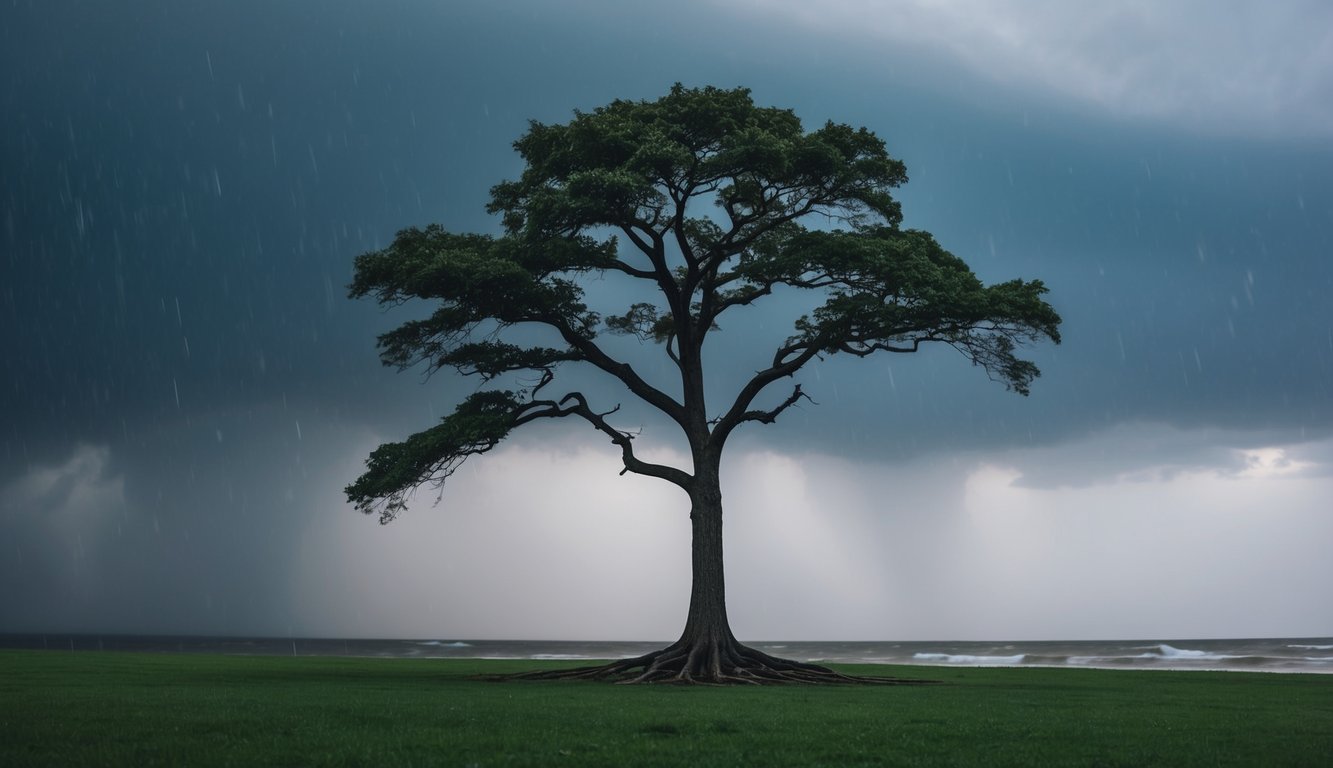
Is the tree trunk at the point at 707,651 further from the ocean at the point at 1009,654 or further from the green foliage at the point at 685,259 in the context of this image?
the ocean at the point at 1009,654

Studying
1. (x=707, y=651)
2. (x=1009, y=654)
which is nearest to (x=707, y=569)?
(x=707, y=651)

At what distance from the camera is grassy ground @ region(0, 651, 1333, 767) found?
962 centimetres

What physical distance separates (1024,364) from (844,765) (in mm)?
21161

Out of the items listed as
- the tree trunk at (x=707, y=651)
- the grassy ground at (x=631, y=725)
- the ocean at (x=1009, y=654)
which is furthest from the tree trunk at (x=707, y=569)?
the ocean at (x=1009, y=654)

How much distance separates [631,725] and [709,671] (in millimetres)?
14017

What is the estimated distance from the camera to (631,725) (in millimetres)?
12609

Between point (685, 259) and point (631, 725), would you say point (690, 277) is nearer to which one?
point (685, 259)

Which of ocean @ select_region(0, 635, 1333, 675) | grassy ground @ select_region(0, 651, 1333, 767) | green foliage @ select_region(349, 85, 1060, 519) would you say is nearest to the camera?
grassy ground @ select_region(0, 651, 1333, 767)

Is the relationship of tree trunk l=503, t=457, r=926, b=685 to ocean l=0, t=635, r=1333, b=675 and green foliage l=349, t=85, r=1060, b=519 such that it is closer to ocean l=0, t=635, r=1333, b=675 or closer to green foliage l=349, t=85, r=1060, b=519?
green foliage l=349, t=85, r=1060, b=519

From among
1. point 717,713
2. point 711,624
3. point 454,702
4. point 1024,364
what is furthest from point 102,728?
point 1024,364

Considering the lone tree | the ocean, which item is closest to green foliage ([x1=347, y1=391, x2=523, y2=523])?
the lone tree

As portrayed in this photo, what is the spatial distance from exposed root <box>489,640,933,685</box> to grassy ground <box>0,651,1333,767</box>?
304 cm

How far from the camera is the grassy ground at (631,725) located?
9625mm

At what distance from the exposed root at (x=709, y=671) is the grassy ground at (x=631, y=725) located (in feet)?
9.97
